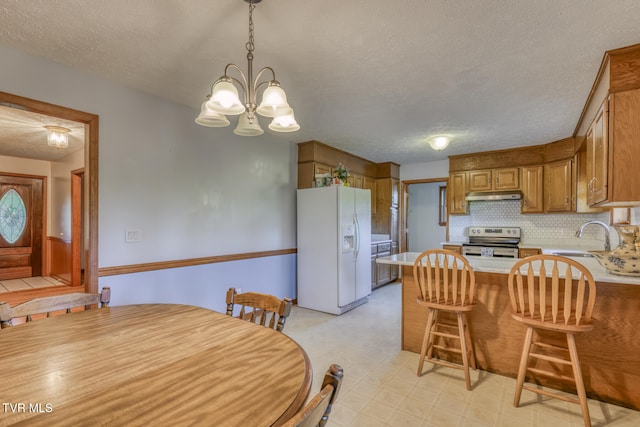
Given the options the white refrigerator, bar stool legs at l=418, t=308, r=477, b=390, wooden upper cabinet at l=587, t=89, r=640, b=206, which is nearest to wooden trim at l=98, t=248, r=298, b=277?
the white refrigerator

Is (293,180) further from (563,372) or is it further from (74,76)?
(563,372)

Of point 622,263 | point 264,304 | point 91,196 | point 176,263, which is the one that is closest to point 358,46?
point 264,304

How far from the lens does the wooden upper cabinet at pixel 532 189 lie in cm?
458

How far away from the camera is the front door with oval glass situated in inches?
231

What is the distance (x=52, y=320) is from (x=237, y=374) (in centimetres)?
115

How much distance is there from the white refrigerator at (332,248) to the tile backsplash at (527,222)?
2067 millimetres

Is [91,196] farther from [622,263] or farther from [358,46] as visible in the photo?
[622,263]

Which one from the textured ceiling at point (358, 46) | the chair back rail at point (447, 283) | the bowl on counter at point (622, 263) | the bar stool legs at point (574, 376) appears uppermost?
the textured ceiling at point (358, 46)

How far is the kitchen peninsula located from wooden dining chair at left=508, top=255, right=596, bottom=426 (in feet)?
0.39

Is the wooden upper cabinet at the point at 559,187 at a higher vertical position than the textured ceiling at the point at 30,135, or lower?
lower

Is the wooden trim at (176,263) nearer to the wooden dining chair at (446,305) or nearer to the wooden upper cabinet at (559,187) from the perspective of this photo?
the wooden dining chair at (446,305)

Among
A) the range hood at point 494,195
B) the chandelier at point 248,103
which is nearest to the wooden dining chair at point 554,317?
the chandelier at point 248,103

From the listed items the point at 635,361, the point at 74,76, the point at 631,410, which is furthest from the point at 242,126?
the point at 631,410

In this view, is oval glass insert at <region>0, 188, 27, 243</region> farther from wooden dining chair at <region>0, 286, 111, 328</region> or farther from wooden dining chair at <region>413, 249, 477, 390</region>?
wooden dining chair at <region>413, 249, 477, 390</region>
